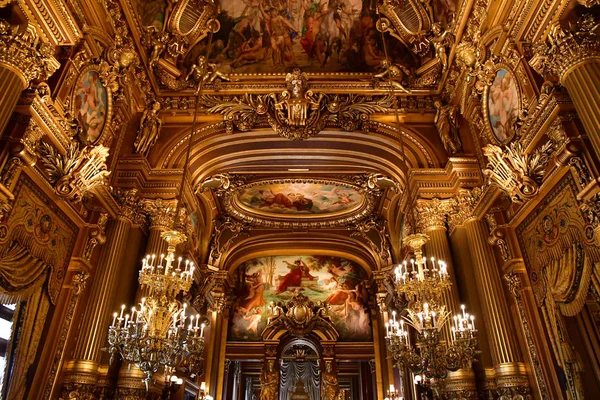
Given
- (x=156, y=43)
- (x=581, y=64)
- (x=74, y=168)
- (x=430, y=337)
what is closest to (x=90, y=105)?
(x=74, y=168)

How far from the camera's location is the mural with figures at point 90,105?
647 centimetres

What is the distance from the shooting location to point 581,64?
469 centimetres

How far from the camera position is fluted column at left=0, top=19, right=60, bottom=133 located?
4527 mm

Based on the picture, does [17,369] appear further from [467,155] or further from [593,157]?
[467,155]

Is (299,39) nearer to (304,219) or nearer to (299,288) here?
(304,219)

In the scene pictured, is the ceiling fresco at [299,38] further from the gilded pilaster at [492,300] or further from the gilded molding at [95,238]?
the gilded molding at [95,238]

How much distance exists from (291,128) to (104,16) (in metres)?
4.07

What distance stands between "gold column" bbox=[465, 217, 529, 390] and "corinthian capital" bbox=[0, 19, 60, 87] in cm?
686

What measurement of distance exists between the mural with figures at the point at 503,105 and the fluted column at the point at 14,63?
635cm

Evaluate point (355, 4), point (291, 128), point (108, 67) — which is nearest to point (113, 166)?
point (108, 67)

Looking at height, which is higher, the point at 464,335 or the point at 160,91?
the point at 160,91

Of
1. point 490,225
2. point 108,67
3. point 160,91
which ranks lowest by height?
point 490,225

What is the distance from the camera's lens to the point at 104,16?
7.05 metres

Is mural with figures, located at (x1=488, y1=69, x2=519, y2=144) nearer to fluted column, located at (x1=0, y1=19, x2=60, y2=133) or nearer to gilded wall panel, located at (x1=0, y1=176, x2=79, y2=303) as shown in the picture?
fluted column, located at (x1=0, y1=19, x2=60, y2=133)
